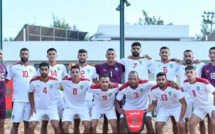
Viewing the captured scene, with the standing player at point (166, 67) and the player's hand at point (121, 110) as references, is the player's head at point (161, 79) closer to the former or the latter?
the standing player at point (166, 67)

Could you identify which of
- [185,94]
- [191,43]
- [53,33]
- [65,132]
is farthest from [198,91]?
[53,33]

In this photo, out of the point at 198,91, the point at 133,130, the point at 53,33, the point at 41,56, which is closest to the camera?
the point at 133,130

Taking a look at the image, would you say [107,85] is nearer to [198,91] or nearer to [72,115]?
[72,115]

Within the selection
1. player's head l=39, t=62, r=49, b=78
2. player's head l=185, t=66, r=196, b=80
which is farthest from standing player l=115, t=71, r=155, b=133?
player's head l=39, t=62, r=49, b=78

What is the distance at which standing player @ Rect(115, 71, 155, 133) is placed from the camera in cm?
807

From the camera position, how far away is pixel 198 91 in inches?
316

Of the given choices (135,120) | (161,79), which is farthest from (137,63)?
(135,120)

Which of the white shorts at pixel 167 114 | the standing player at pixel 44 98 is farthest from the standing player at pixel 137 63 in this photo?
the standing player at pixel 44 98

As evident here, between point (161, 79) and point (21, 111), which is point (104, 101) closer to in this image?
point (161, 79)

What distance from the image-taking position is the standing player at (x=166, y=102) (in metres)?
8.01

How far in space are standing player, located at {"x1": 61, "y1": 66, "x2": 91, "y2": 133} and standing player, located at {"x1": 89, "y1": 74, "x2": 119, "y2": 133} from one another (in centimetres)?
16

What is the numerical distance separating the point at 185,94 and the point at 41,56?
36.6 ft

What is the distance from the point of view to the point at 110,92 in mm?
8219

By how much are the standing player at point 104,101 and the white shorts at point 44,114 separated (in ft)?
2.52
